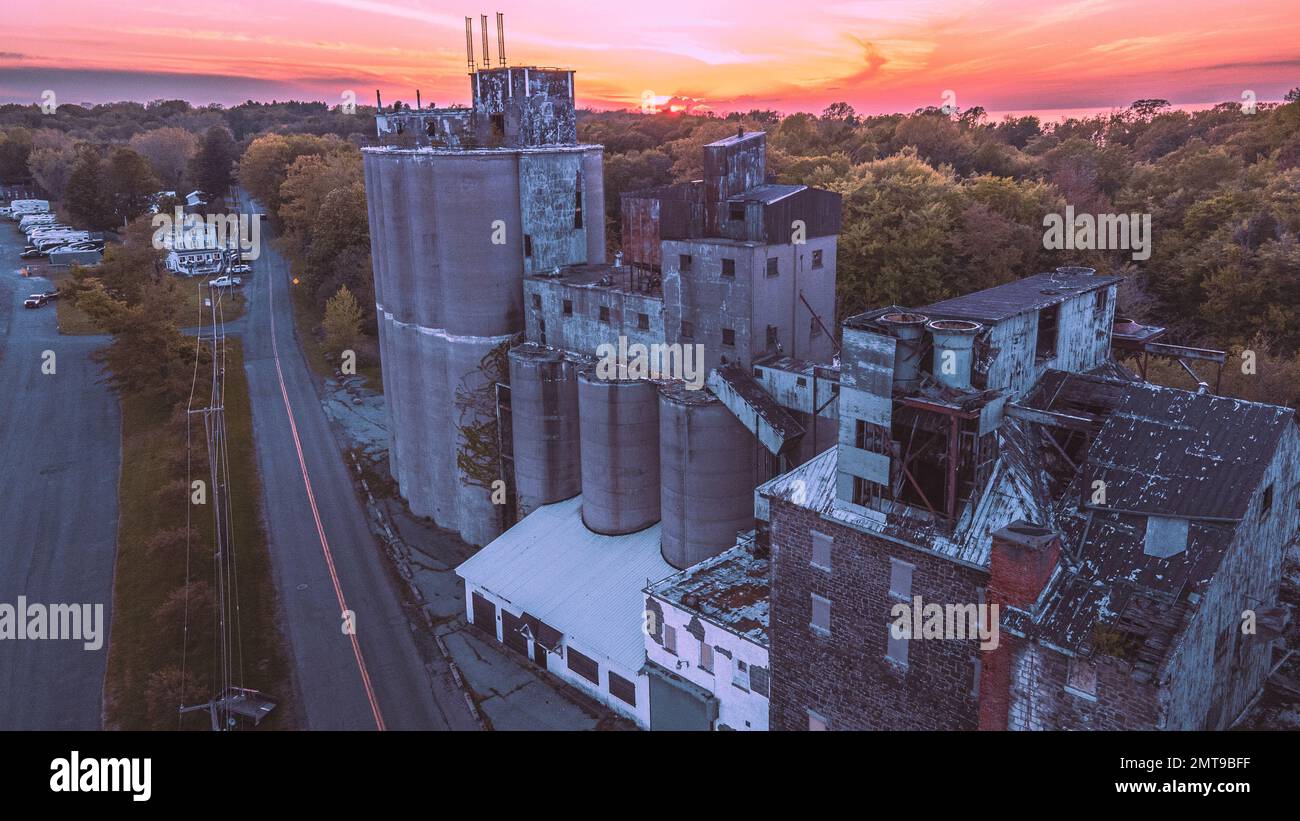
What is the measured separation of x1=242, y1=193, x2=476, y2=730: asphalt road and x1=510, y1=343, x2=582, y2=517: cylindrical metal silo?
9.26 metres

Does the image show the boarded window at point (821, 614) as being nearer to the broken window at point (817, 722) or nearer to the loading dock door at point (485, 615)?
the broken window at point (817, 722)

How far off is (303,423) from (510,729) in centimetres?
4101

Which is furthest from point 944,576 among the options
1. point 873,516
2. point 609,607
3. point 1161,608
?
point 609,607

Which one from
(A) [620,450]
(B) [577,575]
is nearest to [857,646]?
(B) [577,575]

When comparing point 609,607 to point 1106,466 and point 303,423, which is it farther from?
point 303,423

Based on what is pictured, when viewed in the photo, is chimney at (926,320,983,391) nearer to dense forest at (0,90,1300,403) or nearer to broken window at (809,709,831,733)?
broken window at (809,709,831,733)

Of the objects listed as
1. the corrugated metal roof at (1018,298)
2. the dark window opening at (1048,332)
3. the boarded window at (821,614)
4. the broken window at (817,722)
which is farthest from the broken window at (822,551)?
the dark window opening at (1048,332)

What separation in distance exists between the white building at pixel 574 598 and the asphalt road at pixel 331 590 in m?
3.85

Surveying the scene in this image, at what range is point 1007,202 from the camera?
6669 cm

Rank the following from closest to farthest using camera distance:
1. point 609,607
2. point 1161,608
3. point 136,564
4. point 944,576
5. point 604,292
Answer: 1. point 1161,608
2. point 944,576
3. point 609,607
4. point 604,292
5. point 136,564

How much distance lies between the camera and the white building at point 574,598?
1383 inches

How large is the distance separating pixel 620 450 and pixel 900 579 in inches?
725

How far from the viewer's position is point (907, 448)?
82.1 feet

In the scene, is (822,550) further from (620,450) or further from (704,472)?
(620,450)
